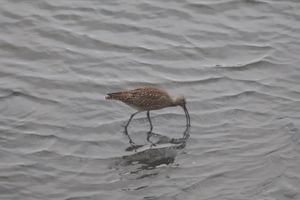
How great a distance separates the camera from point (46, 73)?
42.4 feet

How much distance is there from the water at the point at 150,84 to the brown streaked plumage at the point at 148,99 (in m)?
0.27

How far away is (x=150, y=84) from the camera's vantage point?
13047 millimetres

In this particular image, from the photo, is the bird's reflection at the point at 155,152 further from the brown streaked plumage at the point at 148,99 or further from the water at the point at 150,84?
the brown streaked plumage at the point at 148,99

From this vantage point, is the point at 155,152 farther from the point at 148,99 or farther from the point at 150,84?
the point at 150,84

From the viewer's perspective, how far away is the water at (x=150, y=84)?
34.4ft

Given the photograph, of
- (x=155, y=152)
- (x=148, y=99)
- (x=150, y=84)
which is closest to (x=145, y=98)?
(x=148, y=99)

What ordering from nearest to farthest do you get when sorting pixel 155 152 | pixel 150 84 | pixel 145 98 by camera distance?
pixel 155 152 → pixel 145 98 → pixel 150 84

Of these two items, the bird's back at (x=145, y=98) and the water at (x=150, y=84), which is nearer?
the water at (x=150, y=84)

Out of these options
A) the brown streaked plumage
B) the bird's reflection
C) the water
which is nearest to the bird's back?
the brown streaked plumage

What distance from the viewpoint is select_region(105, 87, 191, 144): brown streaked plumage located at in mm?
11750

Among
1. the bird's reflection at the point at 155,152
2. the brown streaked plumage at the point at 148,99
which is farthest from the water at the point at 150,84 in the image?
the brown streaked plumage at the point at 148,99

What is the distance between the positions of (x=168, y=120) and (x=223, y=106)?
3.01 feet

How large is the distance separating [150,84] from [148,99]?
1250 millimetres

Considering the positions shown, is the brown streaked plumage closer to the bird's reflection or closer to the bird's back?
the bird's back
